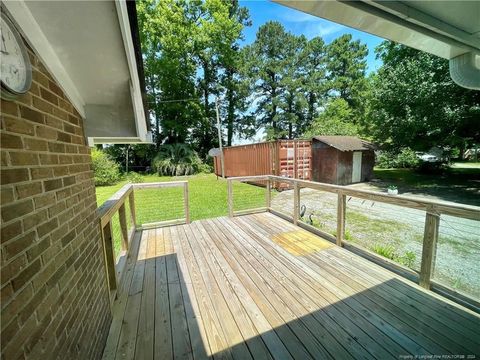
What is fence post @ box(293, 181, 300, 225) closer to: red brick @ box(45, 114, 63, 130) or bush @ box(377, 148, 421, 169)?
red brick @ box(45, 114, 63, 130)

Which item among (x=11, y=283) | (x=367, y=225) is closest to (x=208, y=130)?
(x=367, y=225)

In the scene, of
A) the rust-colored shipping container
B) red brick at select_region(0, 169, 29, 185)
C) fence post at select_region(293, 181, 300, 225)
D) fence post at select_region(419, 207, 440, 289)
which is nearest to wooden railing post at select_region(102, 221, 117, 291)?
red brick at select_region(0, 169, 29, 185)

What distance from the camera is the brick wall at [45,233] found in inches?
34.4

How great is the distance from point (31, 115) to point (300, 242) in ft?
11.4

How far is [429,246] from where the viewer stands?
2.29 m

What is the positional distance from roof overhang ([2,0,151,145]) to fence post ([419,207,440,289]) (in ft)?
9.28

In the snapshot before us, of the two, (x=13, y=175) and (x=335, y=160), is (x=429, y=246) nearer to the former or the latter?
(x=13, y=175)

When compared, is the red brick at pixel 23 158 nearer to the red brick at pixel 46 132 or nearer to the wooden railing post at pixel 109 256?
the red brick at pixel 46 132

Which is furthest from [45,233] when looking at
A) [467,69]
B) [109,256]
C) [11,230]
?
[467,69]

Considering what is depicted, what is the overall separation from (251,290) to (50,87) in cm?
242

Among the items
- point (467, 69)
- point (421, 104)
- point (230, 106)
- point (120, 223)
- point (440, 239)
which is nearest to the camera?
point (467, 69)

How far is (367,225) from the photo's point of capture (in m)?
4.79

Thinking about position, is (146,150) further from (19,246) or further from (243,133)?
(19,246)

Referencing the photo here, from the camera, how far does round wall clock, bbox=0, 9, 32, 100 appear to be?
86 centimetres
